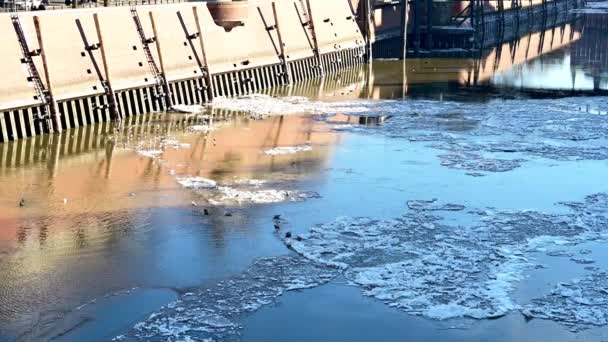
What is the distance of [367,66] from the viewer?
5181 centimetres

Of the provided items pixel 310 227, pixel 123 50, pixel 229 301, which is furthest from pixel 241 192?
pixel 123 50

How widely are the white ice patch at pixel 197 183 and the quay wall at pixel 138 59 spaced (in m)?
7.14

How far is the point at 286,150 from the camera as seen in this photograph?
27969mm

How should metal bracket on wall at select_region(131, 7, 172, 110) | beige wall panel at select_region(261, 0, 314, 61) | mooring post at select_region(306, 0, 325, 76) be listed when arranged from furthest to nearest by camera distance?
mooring post at select_region(306, 0, 325, 76)
beige wall panel at select_region(261, 0, 314, 61)
metal bracket on wall at select_region(131, 7, 172, 110)

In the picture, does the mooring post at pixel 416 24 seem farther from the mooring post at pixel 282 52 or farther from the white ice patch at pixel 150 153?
the white ice patch at pixel 150 153

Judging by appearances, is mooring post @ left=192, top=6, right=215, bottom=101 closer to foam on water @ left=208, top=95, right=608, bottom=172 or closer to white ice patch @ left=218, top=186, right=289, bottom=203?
foam on water @ left=208, top=95, right=608, bottom=172

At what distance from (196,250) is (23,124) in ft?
41.0

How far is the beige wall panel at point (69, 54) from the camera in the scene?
30.7 m

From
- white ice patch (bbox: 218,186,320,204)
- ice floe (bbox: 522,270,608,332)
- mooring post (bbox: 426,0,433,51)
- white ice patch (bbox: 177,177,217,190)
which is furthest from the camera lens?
mooring post (bbox: 426,0,433,51)

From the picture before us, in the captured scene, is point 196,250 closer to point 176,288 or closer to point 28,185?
point 176,288

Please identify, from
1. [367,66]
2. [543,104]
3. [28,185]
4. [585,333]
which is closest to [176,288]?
[585,333]

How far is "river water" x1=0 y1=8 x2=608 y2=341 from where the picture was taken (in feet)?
49.6

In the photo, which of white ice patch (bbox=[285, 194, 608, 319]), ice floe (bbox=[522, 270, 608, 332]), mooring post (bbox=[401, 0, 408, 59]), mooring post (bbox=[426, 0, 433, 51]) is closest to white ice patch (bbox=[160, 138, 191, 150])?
white ice patch (bbox=[285, 194, 608, 319])

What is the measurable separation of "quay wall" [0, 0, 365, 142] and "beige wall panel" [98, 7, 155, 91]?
0.12 ft
